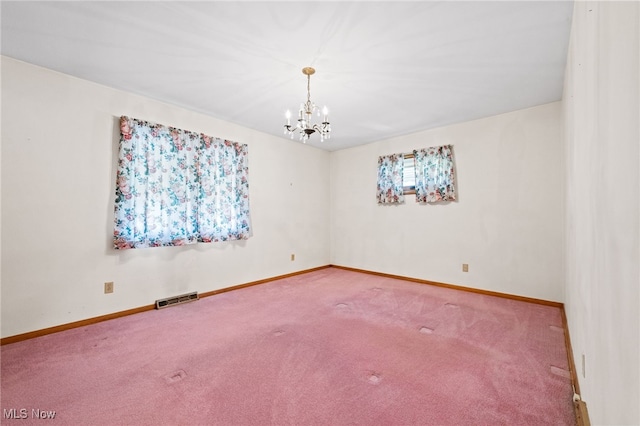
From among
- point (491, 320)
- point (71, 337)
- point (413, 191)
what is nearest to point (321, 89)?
point (413, 191)

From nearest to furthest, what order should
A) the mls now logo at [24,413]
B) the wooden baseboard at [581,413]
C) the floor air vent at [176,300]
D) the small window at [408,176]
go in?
the wooden baseboard at [581,413] → the mls now logo at [24,413] → the floor air vent at [176,300] → the small window at [408,176]

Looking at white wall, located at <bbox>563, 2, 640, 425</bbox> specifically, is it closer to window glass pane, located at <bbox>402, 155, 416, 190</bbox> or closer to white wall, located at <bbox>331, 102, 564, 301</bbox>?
white wall, located at <bbox>331, 102, 564, 301</bbox>

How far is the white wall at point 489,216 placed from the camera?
3229mm

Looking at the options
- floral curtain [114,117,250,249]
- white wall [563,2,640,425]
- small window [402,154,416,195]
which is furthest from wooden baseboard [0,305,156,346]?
small window [402,154,416,195]

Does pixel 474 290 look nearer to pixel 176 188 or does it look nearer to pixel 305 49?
pixel 305 49

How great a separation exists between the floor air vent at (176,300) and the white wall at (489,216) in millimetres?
2931

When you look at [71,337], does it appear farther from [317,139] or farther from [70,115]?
[317,139]

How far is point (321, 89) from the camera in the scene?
113 inches

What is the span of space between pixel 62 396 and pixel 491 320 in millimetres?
3452

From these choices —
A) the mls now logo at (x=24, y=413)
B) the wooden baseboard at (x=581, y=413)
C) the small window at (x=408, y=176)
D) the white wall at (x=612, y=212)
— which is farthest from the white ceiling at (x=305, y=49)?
the mls now logo at (x=24, y=413)

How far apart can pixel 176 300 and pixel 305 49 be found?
3.06 m

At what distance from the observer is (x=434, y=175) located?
4.05 meters

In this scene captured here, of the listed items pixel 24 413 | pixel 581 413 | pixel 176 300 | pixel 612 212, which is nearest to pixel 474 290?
pixel 581 413

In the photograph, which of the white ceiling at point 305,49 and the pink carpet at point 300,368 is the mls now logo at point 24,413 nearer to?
the pink carpet at point 300,368
